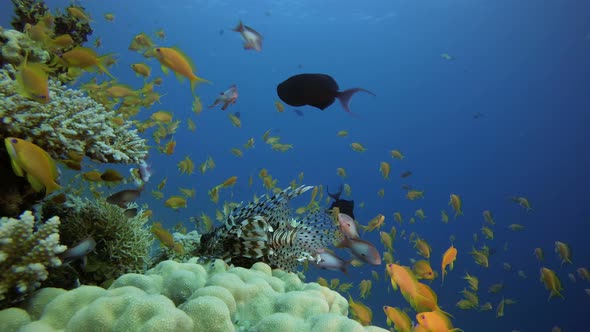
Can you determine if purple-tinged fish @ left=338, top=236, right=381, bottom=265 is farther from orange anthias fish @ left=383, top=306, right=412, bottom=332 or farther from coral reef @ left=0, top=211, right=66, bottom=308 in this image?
→ coral reef @ left=0, top=211, right=66, bottom=308

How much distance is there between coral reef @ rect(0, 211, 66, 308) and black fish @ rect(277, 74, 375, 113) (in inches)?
102

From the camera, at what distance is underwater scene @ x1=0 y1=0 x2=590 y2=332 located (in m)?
2.09

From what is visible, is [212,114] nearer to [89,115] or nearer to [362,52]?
[362,52]

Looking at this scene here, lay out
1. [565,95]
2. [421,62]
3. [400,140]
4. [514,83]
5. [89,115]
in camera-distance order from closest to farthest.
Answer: [89,115] < [565,95] < [514,83] < [421,62] < [400,140]

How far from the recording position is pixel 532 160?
5919 cm

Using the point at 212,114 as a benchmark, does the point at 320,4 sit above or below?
above

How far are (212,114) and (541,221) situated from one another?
217ft

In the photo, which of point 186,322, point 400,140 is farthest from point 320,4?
point 186,322

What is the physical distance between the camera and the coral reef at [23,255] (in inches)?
69.2

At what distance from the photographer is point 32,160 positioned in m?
1.98

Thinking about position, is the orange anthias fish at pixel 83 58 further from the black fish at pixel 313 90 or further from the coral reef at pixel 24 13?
the coral reef at pixel 24 13

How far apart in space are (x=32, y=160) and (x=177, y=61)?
6.58ft

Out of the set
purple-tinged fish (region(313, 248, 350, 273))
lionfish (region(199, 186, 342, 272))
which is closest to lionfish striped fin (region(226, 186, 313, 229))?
lionfish (region(199, 186, 342, 272))

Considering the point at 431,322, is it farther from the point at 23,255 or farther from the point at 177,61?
the point at 177,61
